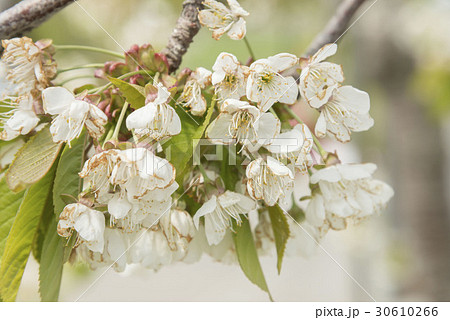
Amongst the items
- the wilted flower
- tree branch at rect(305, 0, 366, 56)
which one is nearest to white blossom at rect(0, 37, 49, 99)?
the wilted flower

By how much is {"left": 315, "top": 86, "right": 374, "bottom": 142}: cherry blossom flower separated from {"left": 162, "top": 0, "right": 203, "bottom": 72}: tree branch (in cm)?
16

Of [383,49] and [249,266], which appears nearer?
[249,266]

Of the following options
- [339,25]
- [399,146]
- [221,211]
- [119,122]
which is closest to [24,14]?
[119,122]

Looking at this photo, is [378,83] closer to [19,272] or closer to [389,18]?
[389,18]

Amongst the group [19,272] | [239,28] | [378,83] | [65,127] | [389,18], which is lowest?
[19,272]

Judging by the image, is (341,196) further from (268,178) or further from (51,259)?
(51,259)

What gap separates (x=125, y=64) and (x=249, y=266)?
228 millimetres

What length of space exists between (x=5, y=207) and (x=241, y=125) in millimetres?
243

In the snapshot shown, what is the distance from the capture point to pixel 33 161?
0.37 meters

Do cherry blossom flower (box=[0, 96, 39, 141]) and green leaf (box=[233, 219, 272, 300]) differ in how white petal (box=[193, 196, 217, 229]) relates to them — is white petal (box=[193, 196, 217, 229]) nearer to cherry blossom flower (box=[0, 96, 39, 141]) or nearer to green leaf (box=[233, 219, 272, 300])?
green leaf (box=[233, 219, 272, 300])
